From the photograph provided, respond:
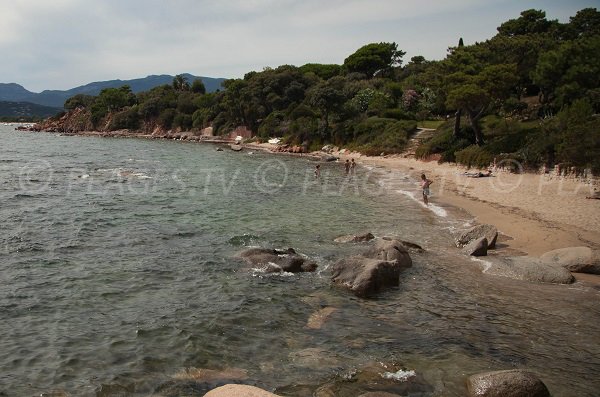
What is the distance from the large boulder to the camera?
1683 centimetres

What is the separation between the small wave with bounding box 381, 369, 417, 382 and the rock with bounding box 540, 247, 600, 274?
371 inches

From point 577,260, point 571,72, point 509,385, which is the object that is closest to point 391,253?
point 577,260

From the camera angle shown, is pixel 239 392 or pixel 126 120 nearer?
pixel 239 392

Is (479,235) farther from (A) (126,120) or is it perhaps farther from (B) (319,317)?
(A) (126,120)

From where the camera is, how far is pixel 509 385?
8773 millimetres

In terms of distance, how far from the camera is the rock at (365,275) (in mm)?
14758

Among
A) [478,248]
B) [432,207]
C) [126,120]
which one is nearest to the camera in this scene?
[478,248]

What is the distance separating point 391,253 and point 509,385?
28.1 ft

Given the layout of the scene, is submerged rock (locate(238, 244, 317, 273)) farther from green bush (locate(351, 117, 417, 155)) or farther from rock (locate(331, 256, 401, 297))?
green bush (locate(351, 117, 417, 155))

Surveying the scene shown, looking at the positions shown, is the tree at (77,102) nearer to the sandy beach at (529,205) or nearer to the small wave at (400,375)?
→ the sandy beach at (529,205)

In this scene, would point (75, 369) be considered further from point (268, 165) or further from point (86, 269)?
point (268, 165)

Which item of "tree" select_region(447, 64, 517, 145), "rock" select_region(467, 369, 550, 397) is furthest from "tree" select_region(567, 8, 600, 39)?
"rock" select_region(467, 369, 550, 397)

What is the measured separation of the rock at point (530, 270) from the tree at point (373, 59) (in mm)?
95612

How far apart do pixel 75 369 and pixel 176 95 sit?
129m
